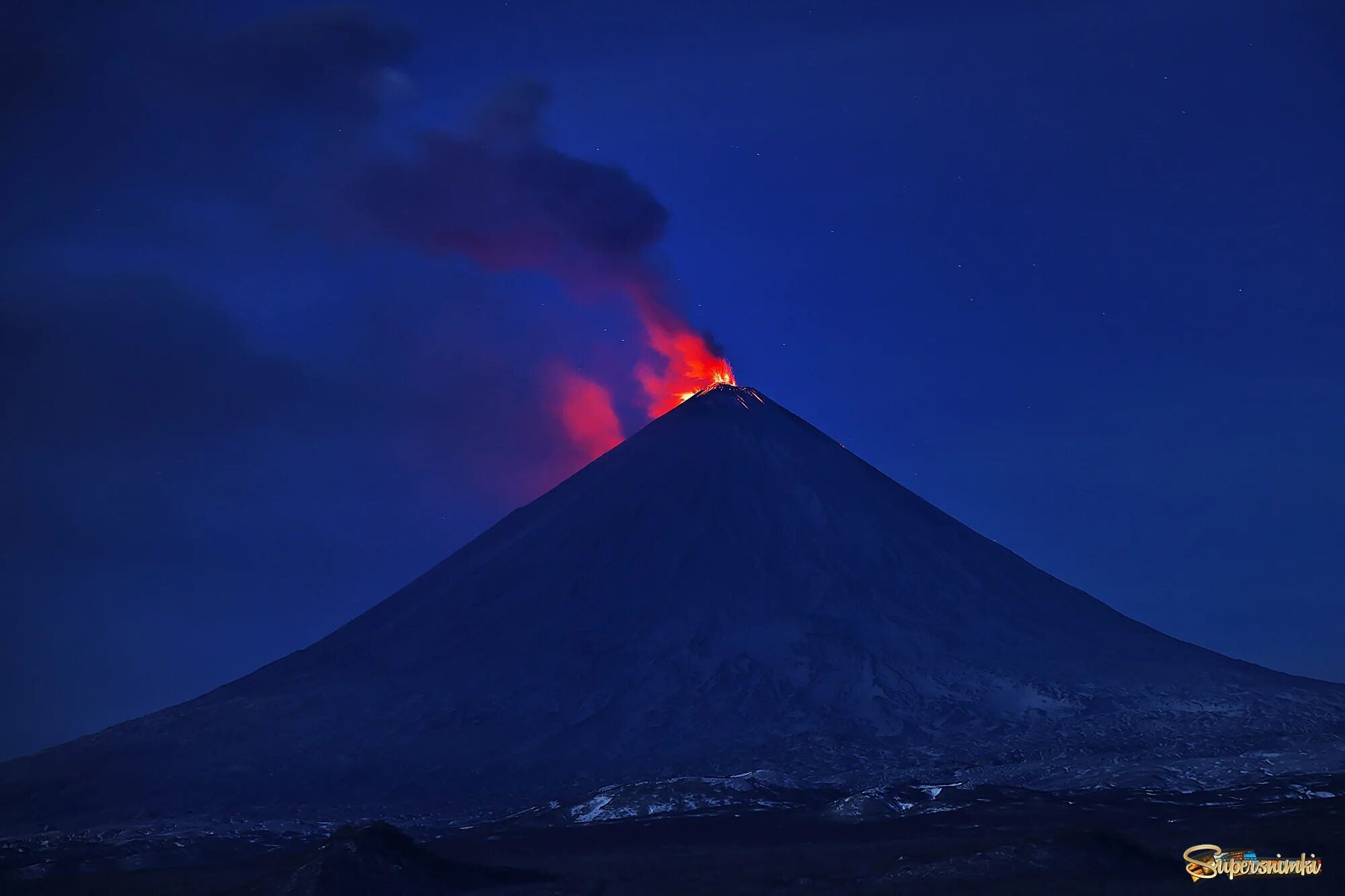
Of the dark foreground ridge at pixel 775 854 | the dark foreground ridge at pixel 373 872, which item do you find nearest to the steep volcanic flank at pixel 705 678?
the dark foreground ridge at pixel 775 854

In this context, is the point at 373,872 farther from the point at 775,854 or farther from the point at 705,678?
the point at 705,678

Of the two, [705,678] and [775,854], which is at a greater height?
[705,678]

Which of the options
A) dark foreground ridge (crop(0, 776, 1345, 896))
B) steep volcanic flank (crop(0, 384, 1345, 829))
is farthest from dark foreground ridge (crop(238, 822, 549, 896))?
steep volcanic flank (crop(0, 384, 1345, 829))

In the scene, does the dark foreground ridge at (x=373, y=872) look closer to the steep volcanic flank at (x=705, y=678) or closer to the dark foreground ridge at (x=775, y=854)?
Result: the dark foreground ridge at (x=775, y=854)

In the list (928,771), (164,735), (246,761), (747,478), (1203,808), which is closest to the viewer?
(1203,808)

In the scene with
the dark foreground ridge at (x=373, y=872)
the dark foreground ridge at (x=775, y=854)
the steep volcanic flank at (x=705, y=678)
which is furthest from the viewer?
the steep volcanic flank at (x=705, y=678)

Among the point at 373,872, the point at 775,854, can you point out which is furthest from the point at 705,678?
the point at 373,872

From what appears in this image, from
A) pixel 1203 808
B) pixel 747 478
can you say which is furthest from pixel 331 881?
pixel 747 478

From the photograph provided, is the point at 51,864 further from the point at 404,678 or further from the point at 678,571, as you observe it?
the point at 678,571
